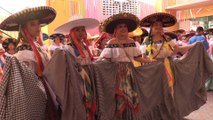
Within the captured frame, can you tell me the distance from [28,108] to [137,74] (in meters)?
1.37

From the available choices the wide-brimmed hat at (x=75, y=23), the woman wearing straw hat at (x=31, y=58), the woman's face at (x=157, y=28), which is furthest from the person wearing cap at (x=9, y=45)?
the woman's face at (x=157, y=28)

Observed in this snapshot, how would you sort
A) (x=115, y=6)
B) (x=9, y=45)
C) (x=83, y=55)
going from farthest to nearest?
1. (x=115, y=6)
2. (x=9, y=45)
3. (x=83, y=55)

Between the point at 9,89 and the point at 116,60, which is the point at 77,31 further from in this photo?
the point at 9,89

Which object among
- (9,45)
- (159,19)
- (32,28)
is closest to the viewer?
(32,28)

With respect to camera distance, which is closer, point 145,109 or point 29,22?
point 29,22

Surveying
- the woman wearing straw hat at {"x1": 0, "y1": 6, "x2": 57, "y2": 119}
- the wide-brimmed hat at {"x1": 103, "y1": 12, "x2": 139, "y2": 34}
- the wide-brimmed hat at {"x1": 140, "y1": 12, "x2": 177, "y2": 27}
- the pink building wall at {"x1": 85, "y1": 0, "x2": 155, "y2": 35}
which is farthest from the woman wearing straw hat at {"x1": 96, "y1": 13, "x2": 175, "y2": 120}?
the pink building wall at {"x1": 85, "y1": 0, "x2": 155, "y2": 35}

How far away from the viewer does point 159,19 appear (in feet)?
11.9

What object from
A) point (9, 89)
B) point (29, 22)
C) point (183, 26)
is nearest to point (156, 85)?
point (29, 22)

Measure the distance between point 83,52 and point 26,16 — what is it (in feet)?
2.23

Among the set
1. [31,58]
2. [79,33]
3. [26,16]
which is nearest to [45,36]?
[79,33]

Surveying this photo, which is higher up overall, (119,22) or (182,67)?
(119,22)

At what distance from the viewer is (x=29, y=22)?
2438 millimetres

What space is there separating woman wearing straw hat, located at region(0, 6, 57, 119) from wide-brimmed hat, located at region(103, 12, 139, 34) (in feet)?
2.32

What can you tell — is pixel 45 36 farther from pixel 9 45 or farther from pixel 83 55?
pixel 83 55
